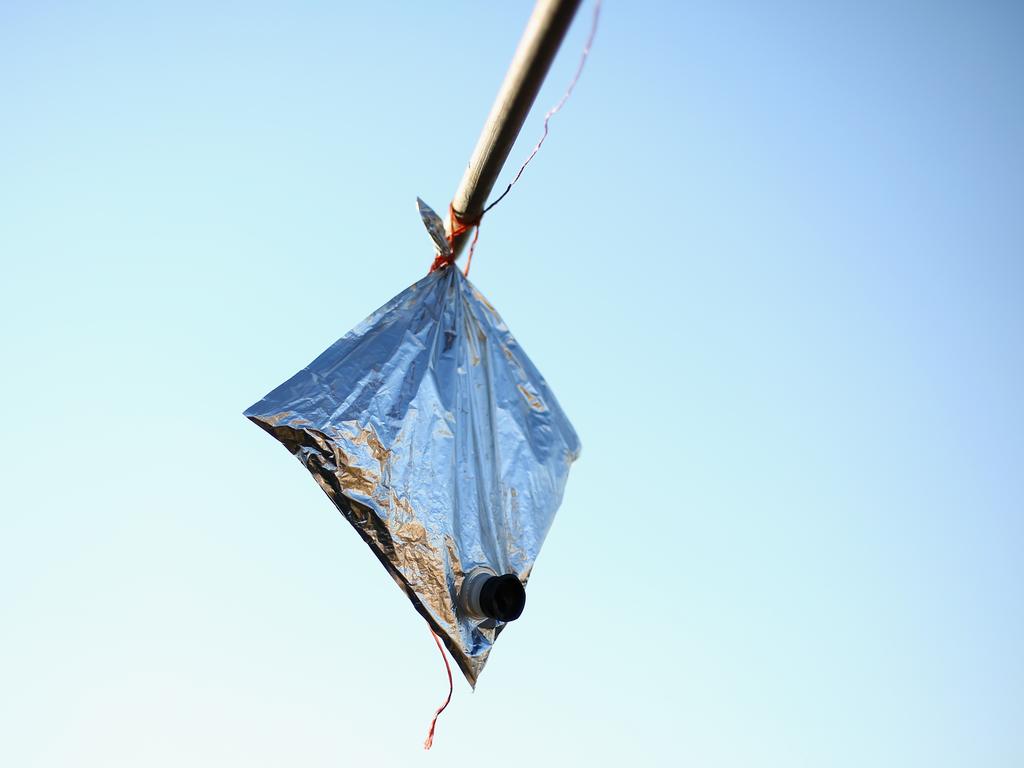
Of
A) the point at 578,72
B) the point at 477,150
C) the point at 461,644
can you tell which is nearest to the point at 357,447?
the point at 461,644

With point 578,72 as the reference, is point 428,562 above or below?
below

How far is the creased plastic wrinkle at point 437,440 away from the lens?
1.89m

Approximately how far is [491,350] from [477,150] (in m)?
0.76

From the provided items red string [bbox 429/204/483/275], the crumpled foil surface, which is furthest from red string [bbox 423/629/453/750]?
red string [bbox 429/204/483/275]

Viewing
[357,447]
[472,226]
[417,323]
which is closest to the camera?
[357,447]

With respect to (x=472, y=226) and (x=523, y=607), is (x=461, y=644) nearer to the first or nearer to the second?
(x=523, y=607)

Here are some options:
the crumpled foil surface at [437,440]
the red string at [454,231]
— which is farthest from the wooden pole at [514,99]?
the crumpled foil surface at [437,440]

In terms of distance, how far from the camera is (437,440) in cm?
210

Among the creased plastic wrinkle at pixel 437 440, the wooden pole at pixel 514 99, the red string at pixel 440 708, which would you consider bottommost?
the red string at pixel 440 708

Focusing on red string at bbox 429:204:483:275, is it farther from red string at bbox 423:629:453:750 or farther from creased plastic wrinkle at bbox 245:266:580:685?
red string at bbox 423:629:453:750

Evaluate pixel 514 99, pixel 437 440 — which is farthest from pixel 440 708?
pixel 514 99

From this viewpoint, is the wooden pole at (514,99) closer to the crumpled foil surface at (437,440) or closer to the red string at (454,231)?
the red string at (454,231)

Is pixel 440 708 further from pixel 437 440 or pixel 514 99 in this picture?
pixel 514 99

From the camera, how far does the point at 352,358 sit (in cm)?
209
